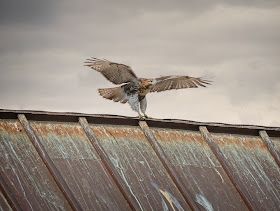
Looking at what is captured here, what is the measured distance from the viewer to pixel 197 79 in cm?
991

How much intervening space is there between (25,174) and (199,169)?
7.51 feet

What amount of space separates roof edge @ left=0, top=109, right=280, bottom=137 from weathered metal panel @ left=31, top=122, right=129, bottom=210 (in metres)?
0.10

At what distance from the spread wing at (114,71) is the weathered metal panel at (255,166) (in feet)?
5.75

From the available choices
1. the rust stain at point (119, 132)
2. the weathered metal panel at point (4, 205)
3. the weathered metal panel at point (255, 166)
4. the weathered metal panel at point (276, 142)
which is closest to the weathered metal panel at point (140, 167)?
the rust stain at point (119, 132)

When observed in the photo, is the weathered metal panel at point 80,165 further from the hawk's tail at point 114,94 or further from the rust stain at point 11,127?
the hawk's tail at point 114,94

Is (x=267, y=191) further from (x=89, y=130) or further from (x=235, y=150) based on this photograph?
(x=89, y=130)

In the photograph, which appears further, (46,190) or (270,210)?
(270,210)

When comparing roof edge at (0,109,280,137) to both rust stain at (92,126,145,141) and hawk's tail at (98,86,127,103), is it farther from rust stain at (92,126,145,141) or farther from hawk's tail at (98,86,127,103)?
hawk's tail at (98,86,127,103)

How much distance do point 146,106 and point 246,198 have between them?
304 cm

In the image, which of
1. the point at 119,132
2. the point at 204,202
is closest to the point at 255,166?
the point at 204,202

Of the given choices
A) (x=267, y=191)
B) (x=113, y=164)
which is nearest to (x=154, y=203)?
(x=113, y=164)

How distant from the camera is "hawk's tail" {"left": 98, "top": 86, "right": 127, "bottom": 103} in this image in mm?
9531

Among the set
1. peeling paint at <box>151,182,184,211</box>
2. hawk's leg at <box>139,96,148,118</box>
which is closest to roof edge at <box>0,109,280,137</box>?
peeling paint at <box>151,182,184,211</box>

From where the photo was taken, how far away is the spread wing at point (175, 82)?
9883mm
